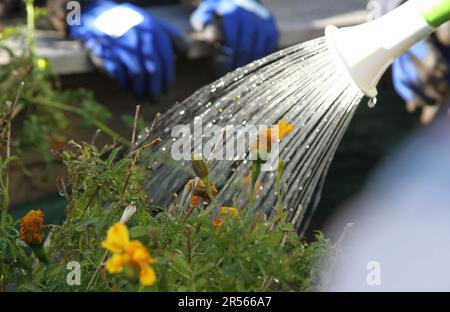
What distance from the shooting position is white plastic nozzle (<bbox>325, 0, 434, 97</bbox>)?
3.80 feet

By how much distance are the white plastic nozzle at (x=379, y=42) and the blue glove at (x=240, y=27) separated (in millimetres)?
1824

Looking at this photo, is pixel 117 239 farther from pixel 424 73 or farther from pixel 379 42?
pixel 424 73

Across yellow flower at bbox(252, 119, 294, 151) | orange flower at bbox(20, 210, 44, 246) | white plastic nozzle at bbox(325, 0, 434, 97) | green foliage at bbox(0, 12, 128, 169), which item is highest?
white plastic nozzle at bbox(325, 0, 434, 97)

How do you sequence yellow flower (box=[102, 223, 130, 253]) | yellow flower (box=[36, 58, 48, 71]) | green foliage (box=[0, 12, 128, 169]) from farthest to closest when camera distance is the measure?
yellow flower (box=[36, 58, 48, 71]), green foliage (box=[0, 12, 128, 169]), yellow flower (box=[102, 223, 130, 253])

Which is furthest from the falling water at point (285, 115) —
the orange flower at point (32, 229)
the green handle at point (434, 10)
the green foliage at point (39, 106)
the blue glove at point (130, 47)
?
the blue glove at point (130, 47)

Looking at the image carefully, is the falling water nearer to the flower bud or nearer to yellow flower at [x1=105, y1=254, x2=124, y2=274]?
the flower bud

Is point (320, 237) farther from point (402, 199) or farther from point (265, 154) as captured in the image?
point (402, 199)

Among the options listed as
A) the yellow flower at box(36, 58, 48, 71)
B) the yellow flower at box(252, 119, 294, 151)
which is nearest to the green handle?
the yellow flower at box(252, 119, 294, 151)

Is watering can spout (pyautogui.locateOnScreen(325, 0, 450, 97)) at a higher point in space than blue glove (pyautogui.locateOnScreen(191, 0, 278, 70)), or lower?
higher

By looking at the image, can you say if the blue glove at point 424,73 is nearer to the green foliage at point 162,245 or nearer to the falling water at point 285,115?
the falling water at point 285,115

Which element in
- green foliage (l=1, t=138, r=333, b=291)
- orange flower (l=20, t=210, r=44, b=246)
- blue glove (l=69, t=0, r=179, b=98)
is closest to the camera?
green foliage (l=1, t=138, r=333, b=291)

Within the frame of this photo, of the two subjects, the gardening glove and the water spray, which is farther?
the gardening glove

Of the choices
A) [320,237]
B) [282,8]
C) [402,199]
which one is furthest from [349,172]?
[320,237]

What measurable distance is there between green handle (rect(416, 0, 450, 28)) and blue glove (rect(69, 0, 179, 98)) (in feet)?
5.75
